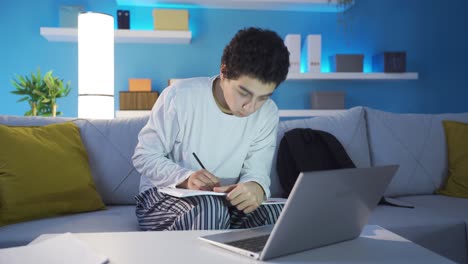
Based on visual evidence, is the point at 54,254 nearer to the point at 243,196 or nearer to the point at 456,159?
the point at 243,196

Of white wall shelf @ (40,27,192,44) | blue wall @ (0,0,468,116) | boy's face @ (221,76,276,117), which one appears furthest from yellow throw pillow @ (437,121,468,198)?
white wall shelf @ (40,27,192,44)

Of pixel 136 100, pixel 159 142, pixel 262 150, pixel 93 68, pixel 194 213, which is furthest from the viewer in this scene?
pixel 136 100

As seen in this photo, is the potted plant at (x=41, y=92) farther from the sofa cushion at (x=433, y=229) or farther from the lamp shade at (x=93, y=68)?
the sofa cushion at (x=433, y=229)

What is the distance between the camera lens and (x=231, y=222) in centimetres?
126

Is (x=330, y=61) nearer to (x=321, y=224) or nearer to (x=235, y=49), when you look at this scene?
(x=235, y=49)

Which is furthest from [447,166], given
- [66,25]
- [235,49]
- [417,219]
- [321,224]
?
[66,25]

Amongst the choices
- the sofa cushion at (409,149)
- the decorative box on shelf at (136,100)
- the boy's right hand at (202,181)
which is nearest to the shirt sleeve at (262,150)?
the boy's right hand at (202,181)

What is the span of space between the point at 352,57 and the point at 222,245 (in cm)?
276

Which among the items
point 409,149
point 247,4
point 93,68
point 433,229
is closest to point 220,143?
point 433,229

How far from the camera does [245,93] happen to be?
47.1 inches

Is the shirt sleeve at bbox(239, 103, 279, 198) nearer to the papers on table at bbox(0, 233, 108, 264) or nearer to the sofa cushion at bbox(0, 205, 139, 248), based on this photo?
the sofa cushion at bbox(0, 205, 139, 248)

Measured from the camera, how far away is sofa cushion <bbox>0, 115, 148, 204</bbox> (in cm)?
181

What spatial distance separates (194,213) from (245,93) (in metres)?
0.37

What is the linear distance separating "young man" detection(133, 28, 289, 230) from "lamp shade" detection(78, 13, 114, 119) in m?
1.16
